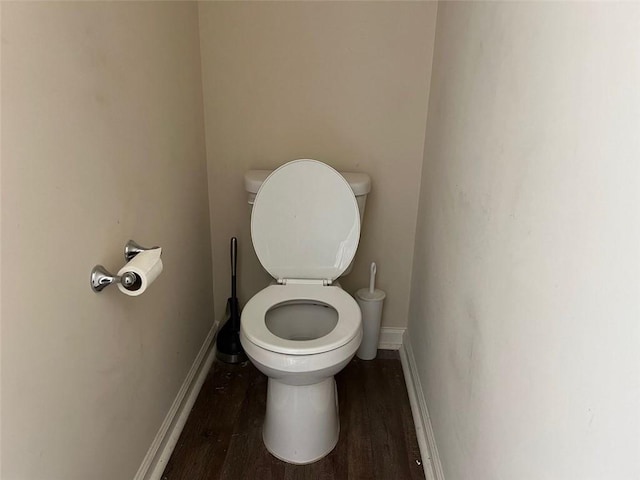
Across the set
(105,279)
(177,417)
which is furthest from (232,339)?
(105,279)

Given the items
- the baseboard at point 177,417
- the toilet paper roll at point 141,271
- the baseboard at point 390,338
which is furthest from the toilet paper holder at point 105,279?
the baseboard at point 390,338

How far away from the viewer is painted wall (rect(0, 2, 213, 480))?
854 millimetres

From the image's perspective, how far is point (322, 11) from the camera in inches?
71.1

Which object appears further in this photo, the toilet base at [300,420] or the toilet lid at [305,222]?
the toilet lid at [305,222]

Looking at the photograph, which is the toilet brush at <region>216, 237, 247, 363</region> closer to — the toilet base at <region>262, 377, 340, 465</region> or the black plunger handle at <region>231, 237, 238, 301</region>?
the black plunger handle at <region>231, 237, 238, 301</region>

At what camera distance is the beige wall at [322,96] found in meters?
1.82

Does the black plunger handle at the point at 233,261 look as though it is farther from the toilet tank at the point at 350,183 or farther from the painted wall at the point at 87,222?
the painted wall at the point at 87,222

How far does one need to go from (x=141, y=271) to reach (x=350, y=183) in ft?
2.99

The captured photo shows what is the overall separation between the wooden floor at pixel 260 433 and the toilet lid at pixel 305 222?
1.53ft

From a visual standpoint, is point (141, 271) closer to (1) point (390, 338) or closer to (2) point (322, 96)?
(2) point (322, 96)

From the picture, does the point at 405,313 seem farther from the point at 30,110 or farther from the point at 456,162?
the point at 30,110

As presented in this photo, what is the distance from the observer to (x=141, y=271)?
1.11 meters

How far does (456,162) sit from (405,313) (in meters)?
0.93

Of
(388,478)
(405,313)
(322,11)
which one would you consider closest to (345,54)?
(322,11)
